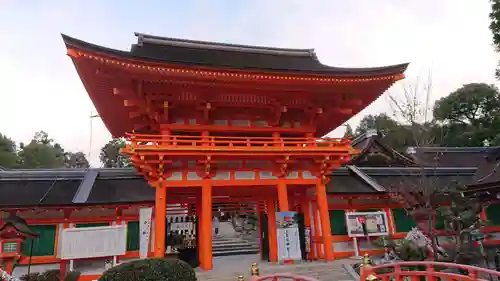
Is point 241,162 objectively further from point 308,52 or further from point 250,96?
point 308,52

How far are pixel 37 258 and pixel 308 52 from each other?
12.9 meters

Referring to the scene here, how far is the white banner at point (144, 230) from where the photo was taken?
9793mm

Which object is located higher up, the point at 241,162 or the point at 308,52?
the point at 308,52


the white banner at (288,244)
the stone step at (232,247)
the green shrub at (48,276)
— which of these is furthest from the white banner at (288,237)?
the stone step at (232,247)

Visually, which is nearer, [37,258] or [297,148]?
[37,258]

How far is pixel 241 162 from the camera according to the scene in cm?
1059

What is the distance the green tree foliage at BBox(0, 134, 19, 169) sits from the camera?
40219mm

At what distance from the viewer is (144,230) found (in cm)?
994

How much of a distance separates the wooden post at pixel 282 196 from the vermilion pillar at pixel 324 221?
4.03 feet

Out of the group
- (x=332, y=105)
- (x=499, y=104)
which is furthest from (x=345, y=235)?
(x=499, y=104)

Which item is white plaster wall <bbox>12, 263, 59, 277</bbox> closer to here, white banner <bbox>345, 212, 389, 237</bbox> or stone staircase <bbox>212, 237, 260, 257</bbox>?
stone staircase <bbox>212, 237, 260, 257</bbox>

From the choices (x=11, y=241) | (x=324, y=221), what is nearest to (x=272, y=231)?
(x=324, y=221)

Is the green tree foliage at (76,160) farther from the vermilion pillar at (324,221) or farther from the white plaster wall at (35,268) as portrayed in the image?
the vermilion pillar at (324,221)

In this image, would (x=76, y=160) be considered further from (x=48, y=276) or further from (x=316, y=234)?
(x=316, y=234)
